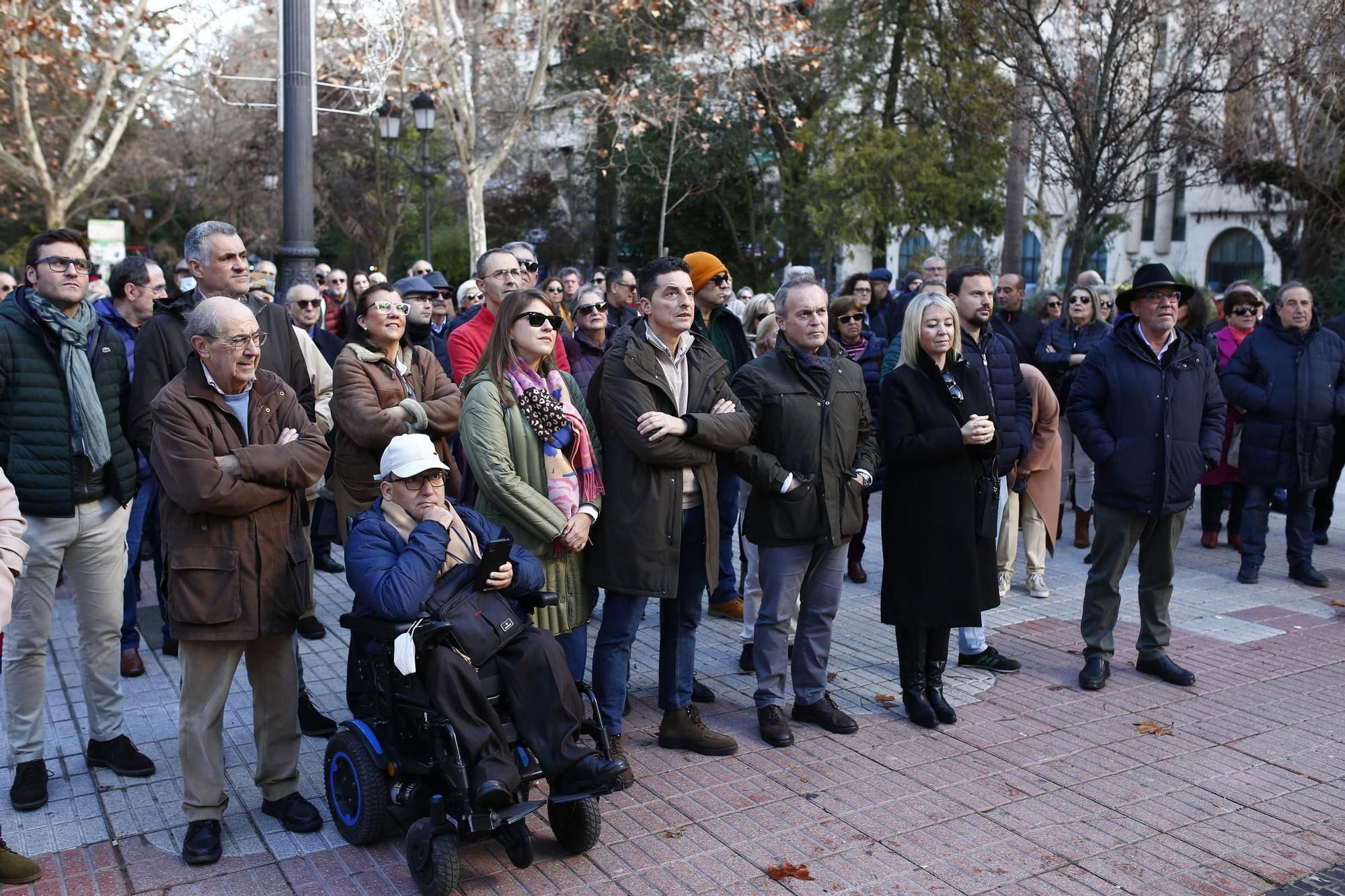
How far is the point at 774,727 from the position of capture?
555 cm

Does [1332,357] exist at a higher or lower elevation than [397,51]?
lower

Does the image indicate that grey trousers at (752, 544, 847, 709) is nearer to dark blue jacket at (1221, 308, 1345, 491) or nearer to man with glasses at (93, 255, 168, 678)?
man with glasses at (93, 255, 168, 678)

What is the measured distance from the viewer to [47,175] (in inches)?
874

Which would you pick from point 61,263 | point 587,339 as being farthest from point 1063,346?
point 61,263

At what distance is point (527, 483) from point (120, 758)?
2.12 meters

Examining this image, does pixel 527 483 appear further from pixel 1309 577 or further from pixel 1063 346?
pixel 1309 577

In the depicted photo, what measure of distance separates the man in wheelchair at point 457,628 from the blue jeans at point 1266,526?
6353mm

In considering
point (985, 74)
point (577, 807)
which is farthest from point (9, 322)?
point (985, 74)

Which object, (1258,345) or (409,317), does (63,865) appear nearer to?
(409,317)

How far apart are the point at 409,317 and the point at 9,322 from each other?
1973 mm

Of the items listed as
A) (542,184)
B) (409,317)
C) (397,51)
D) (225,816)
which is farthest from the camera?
(542,184)

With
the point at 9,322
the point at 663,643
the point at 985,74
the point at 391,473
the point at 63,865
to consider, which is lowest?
the point at 63,865

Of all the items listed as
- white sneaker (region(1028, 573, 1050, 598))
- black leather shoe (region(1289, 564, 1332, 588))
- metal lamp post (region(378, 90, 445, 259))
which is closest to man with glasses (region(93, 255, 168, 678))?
white sneaker (region(1028, 573, 1050, 598))

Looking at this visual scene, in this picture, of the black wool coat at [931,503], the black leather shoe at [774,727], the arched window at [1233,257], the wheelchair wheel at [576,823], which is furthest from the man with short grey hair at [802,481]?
the arched window at [1233,257]
